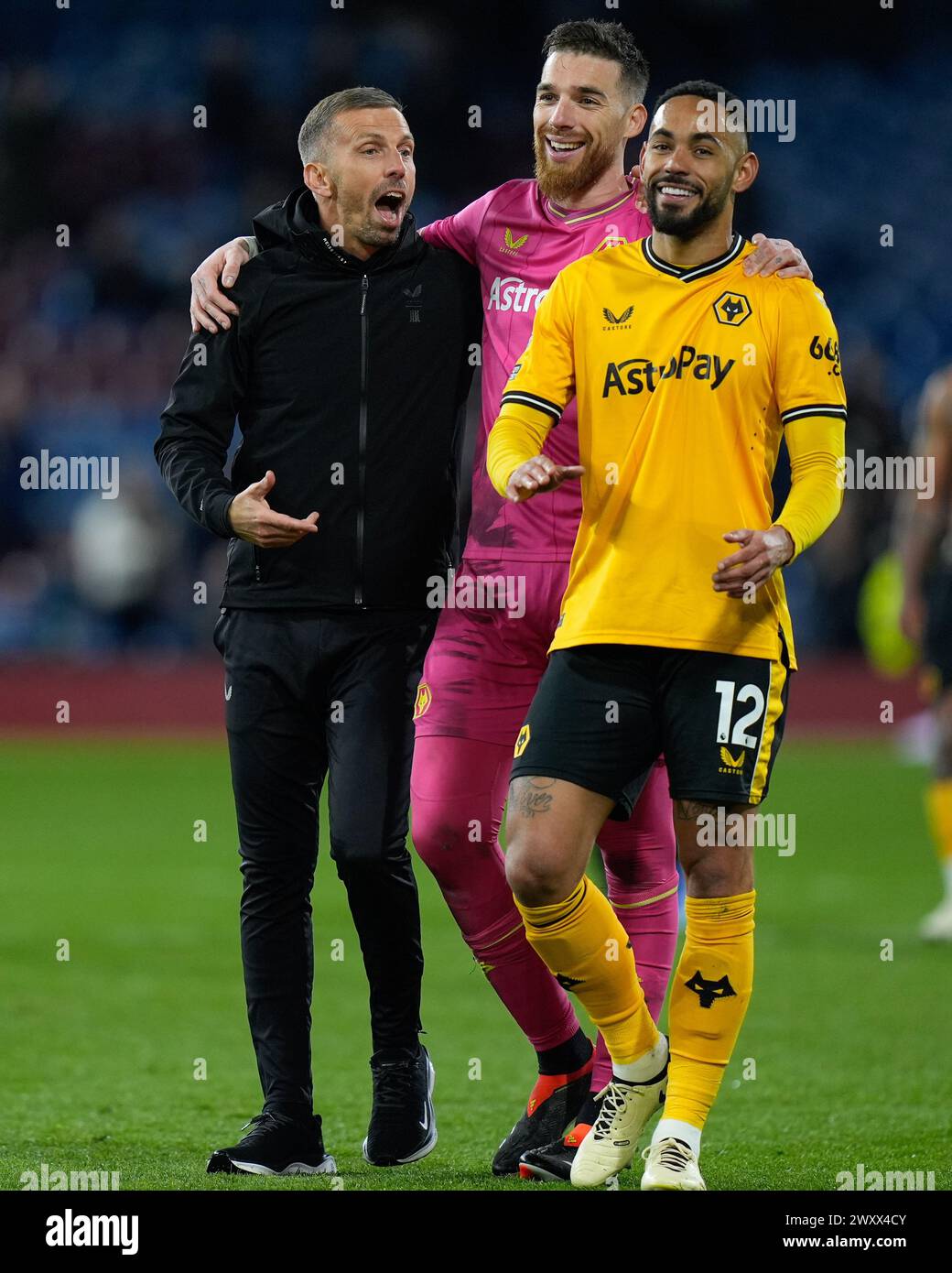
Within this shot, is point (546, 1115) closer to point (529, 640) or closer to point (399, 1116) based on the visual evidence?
point (399, 1116)

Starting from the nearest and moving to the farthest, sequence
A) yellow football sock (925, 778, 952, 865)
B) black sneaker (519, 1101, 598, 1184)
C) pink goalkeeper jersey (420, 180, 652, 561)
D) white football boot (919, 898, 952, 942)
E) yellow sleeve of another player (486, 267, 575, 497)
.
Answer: yellow sleeve of another player (486, 267, 575, 497) → black sneaker (519, 1101, 598, 1184) → pink goalkeeper jersey (420, 180, 652, 561) → white football boot (919, 898, 952, 942) → yellow football sock (925, 778, 952, 865)

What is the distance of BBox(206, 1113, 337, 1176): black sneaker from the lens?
14.1ft

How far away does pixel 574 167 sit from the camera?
15.1ft

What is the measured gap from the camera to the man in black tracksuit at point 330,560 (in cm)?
452

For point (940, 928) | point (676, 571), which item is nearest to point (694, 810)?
point (676, 571)

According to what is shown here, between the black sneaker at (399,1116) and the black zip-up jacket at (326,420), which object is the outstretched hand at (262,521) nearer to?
the black zip-up jacket at (326,420)

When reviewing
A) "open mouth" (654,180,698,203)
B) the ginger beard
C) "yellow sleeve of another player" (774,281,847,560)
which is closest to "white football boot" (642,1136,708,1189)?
"yellow sleeve of another player" (774,281,847,560)

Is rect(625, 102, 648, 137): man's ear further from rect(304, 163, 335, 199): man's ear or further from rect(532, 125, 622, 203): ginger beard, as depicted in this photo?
rect(304, 163, 335, 199): man's ear

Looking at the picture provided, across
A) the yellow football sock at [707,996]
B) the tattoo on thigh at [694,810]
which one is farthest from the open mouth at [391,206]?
the yellow football sock at [707,996]

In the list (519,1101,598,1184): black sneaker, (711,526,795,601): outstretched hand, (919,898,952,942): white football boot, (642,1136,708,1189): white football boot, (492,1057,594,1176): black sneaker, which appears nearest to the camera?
(711,526,795,601): outstretched hand

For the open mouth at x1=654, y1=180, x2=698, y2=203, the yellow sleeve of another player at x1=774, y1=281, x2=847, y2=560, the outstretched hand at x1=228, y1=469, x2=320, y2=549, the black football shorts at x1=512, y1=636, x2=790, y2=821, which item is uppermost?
the open mouth at x1=654, y1=180, x2=698, y2=203

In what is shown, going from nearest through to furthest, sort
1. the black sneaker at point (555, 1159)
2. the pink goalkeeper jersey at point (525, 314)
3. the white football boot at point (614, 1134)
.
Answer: the white football boot at point (614, 1134) < the black sneaker at point (555, 1159) < the pink goalkeeper jersey at point (525, 314)

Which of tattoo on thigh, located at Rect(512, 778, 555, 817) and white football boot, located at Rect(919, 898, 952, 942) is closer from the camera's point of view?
tattoo on thigh, located at Rect(512, 778, 555, 817)

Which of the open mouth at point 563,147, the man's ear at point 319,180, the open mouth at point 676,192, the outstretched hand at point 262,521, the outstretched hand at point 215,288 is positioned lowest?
the outstretched hand at point 262,521
